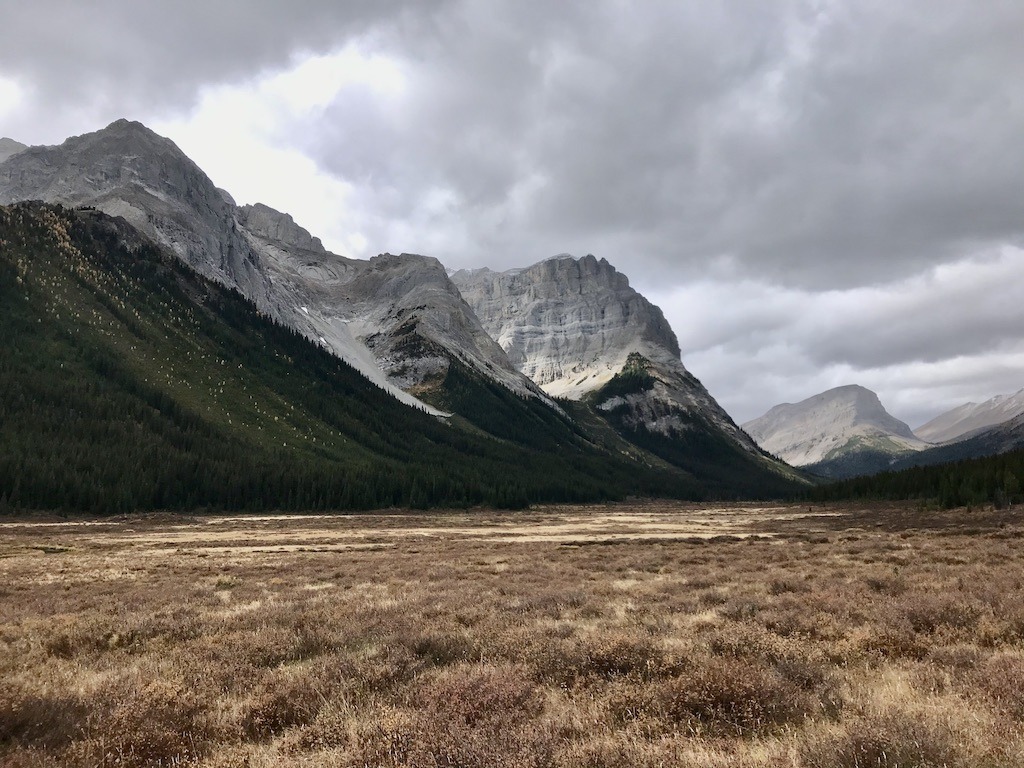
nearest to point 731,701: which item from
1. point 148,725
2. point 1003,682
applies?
point 1003,682

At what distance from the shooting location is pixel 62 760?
7.25m

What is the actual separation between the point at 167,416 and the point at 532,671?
145 m

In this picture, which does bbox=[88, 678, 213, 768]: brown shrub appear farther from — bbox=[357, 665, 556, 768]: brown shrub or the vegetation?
the vegetation

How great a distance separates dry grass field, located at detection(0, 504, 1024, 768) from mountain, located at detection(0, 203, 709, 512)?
8738cm

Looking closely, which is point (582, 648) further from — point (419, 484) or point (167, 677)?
point (419, 484)

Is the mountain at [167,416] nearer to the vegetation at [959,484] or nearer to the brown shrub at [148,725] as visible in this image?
the vegetation at [959,484]

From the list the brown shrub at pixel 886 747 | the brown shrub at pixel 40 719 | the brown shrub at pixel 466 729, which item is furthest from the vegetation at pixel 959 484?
the brown shrub at pixel 40 719

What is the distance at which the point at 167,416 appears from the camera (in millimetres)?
129625

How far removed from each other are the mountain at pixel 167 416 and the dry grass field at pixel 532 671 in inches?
3440

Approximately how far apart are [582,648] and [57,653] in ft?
41.7

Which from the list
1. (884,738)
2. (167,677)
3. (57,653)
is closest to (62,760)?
(167,677)

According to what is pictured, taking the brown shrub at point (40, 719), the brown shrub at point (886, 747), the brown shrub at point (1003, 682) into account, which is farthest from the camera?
the brown shrub at point (40, 719)

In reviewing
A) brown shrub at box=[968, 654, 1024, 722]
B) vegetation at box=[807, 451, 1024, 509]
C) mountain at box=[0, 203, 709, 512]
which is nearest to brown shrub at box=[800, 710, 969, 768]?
brown shrub at box=[968, 654, 1024, 722]

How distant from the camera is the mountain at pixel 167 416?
9894 cm
